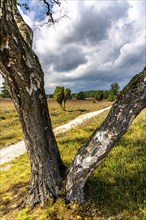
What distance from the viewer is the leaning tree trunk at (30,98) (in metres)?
5.08

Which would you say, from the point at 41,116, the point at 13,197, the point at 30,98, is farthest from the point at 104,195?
the point at 30,98

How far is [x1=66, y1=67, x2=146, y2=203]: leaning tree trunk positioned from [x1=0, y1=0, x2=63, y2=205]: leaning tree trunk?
1.93 feet

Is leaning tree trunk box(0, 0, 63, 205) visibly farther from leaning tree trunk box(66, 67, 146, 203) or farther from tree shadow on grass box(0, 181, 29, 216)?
tree shadow on grass box(0, 181, 29, 216)

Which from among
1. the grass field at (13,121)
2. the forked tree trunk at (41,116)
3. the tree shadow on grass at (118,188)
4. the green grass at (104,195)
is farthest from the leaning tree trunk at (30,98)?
the grass field at (13,121)

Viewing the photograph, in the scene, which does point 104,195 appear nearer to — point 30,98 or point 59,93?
point 30,98

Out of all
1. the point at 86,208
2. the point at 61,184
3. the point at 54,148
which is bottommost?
the point at 86,208

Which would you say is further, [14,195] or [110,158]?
[110,158]

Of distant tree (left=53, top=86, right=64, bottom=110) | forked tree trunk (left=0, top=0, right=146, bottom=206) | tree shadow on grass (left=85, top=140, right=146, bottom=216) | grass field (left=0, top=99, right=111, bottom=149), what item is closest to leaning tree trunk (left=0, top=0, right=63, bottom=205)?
forked tree trunk (left=0, top=0, right=146, bottom=206)

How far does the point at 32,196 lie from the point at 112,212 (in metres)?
2.26

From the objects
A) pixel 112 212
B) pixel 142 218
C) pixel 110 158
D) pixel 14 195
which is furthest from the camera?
pixel 110 158

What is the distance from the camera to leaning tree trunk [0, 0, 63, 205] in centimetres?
508

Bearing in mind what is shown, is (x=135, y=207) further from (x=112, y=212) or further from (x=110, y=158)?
(x=110, y=158)

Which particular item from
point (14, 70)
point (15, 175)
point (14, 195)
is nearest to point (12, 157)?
point (15, 175)

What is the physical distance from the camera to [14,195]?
8.13 metres
